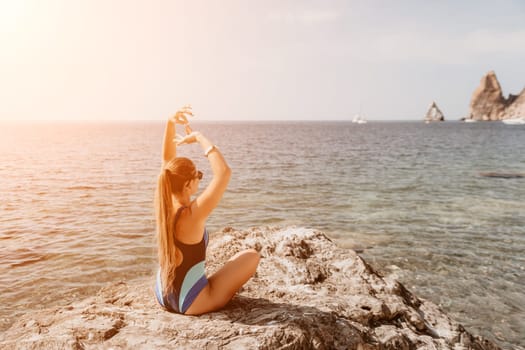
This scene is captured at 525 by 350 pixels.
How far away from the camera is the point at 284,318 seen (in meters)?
3.89

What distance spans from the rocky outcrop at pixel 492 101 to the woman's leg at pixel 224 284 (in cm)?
20350

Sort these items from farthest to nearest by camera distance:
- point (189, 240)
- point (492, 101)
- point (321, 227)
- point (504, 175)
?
point (492, 101)
point (504, 175)
point (321, 227)
point (189, 240)

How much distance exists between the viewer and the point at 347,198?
16734 millimetres

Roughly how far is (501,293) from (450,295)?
3.35ft

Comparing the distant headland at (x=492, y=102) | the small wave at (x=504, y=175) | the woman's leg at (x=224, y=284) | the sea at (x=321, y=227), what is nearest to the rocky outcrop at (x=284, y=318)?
the woman's leg at (x=224, y=284)

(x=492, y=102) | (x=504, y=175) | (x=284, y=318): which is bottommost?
(x=504, y=175)

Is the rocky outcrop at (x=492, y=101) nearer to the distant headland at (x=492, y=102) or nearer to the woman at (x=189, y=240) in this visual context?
the distant headland at (x=492, y=102)

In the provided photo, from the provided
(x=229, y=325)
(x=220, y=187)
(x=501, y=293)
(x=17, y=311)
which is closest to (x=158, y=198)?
(x=220, y=187)

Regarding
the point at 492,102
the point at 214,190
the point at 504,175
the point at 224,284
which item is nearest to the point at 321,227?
the point at 224,284

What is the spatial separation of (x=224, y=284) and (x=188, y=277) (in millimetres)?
420

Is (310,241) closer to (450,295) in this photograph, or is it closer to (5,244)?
(450,295)

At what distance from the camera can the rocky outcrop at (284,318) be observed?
361 centimetres

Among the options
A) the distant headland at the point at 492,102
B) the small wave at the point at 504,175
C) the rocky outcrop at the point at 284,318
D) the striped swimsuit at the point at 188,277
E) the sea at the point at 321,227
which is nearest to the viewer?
the rocky outcrop at the point at 284,318

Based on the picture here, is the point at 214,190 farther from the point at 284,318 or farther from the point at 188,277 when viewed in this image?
the point at 284,318
